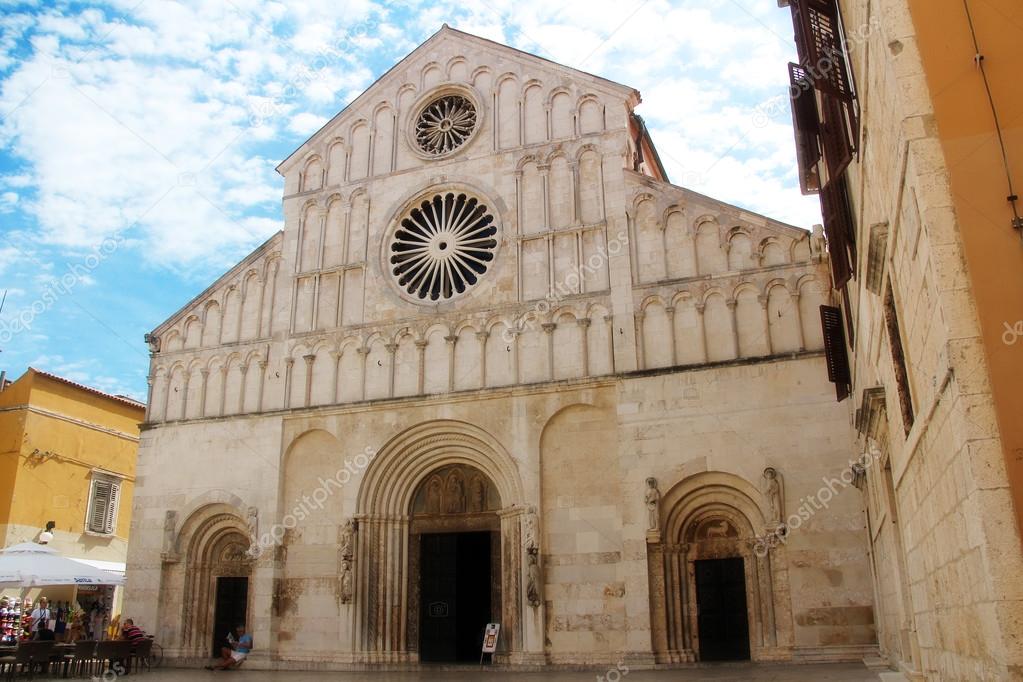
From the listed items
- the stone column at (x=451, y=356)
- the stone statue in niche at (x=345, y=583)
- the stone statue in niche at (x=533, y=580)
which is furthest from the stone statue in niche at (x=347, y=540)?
the stone statue in niche at (x=533, y=580)

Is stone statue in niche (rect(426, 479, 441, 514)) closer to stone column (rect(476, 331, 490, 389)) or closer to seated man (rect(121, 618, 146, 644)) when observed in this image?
stone column (rect(476, 331, 490, 389))

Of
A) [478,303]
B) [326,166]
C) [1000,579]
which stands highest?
[326,166]

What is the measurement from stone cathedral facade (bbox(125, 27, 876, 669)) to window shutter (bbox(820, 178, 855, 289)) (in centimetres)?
520

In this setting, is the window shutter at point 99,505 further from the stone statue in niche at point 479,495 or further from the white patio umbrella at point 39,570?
the stone statue in niche at point 479,495

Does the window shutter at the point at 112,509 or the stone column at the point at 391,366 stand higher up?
the stone column at the point at 391,366

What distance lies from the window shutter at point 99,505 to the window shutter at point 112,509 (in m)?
0.05

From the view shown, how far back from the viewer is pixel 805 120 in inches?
545

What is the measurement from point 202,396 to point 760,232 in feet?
48.8

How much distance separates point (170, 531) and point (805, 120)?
17747 millimetres

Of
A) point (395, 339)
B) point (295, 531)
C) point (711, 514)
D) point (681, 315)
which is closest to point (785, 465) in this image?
point (711, 514)

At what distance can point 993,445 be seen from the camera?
5406 mm

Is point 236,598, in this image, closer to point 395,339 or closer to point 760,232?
point 395,339

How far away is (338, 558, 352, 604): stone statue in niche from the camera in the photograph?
63.8ft

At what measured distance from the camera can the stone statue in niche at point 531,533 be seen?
18.2m
